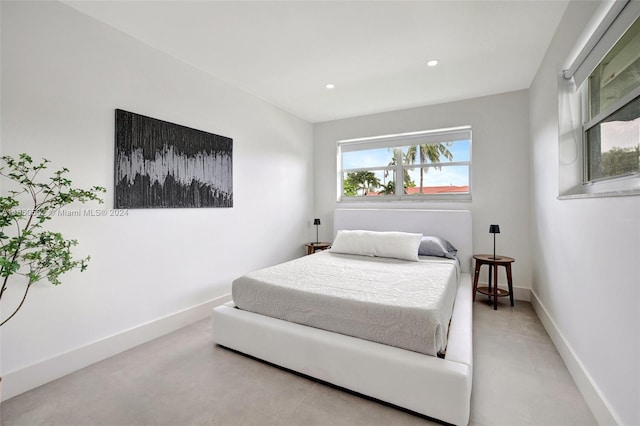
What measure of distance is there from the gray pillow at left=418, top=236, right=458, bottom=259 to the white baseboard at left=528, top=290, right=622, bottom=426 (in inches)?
41.8

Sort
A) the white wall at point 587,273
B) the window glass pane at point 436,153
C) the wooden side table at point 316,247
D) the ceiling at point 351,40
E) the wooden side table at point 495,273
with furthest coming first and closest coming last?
the wooden side table at point 316,247 < the window glass pane at point 436,153 < the wooden side table at point 495,273 < the ceiling at point 351,40 < the white wall at point 587,273

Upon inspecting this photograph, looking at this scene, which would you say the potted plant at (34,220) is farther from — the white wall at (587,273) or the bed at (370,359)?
the white wall at (587,273)

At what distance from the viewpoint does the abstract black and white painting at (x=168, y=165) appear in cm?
226

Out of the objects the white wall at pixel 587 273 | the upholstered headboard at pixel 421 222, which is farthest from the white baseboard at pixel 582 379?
the upholstered headboard at pixel 421 222

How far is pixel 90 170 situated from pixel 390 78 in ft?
9.49

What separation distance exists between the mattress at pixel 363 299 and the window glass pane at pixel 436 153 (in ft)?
5.83

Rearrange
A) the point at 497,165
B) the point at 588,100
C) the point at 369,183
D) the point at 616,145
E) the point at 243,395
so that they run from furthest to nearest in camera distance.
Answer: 1. the point at 369,183
2. the point at 497,165
3. the point at 588,100
4. the point at 243,395
5. the point at 616,145

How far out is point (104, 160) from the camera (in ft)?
7.05

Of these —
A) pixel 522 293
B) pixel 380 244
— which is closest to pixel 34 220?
pixel 380 244

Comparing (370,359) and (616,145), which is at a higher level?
(616,145)

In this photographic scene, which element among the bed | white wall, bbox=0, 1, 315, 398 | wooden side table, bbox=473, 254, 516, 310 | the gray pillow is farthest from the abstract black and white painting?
wooden side table, bbox=473, 254, 516, 310

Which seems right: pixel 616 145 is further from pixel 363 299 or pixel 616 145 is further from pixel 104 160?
pixel 104 160

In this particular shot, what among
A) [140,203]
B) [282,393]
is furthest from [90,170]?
[282,393]

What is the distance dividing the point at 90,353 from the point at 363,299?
2.04m
